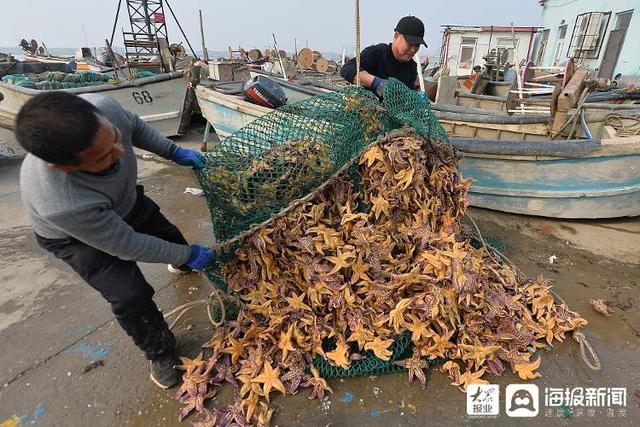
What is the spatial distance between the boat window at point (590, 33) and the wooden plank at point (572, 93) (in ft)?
42.4

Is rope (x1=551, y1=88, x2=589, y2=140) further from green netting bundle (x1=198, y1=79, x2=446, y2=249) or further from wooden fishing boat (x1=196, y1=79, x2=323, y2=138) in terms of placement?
wooden fishing boat (x1=196, y1=79, x2=323, y2=138)

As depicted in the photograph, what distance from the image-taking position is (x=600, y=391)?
2.45m

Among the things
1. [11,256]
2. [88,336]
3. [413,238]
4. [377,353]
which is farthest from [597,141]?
[11,256]

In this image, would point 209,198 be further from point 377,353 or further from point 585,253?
point 585,253

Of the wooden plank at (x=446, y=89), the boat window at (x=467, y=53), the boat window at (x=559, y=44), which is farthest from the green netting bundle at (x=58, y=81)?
the boat window at (x=467, y=53)

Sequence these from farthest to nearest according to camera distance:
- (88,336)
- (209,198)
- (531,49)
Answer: (531,49) < (88,336) < (209,198)

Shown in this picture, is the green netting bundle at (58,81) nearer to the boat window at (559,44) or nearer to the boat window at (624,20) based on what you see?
the boat window at (624,20)

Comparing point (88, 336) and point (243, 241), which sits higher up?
point (243, 241)

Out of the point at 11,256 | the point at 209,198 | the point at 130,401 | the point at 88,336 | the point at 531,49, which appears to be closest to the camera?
the point at 130,401

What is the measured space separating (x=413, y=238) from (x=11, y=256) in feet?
14.1

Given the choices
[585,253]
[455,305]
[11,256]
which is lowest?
[585,253]

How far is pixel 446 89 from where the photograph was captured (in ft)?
28.1

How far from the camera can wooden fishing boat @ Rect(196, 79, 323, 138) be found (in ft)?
19.5

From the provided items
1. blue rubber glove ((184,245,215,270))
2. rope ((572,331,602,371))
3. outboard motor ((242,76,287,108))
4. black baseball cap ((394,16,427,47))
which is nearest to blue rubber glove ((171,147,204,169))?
blue rubber glove ((184,245,215,270))
